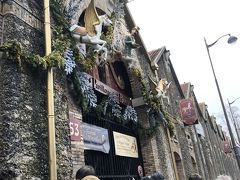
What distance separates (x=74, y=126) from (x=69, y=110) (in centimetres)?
38

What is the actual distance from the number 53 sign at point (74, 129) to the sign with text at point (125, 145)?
2842 millimetres

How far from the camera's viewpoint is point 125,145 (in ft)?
33.9

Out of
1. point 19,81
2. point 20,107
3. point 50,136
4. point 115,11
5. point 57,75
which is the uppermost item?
point 115,11

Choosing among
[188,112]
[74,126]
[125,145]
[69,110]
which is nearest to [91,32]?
[69,110]

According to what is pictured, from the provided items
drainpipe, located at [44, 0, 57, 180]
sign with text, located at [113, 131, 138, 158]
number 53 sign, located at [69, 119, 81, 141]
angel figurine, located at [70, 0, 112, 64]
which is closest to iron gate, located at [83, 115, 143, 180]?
sign with text, located at [113, 131, 138, 158]

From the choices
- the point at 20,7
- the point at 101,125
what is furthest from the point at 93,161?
the point at 20,7

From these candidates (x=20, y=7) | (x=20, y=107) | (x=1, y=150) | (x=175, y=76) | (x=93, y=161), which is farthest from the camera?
(x=175, y=76)

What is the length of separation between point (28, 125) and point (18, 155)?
0.62 meters

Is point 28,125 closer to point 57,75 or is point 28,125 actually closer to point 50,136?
point 50,136

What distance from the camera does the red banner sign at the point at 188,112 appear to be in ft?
55.5

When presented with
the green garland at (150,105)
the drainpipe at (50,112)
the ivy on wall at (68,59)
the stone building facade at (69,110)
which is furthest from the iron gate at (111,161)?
the drainpipe at (50,112)

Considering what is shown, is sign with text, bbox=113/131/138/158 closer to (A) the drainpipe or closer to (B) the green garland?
(B) the green garland

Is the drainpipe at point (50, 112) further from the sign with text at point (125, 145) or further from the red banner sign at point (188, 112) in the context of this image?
the red banner sign at point (188, 112)

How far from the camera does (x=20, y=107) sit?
541cm
